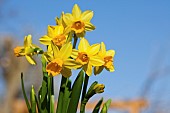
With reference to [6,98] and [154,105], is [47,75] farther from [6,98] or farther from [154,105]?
[6,98]

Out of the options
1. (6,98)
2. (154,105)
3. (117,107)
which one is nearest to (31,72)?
(6,98)

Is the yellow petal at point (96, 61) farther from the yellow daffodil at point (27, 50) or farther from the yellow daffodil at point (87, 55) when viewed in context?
the yellow daffodil at point (27, 50)

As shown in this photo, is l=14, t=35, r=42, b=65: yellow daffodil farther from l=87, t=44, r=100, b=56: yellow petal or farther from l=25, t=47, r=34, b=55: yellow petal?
l=87, t=44, r=100, b=56: yellow petal

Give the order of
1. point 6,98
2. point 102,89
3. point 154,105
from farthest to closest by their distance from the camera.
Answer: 1. point 6,98
2. point 154,105
3. point 102,89

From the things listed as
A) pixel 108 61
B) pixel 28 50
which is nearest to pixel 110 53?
pixel 108 61

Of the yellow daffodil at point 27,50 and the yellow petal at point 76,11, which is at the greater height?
the yellow petal at point 76,11

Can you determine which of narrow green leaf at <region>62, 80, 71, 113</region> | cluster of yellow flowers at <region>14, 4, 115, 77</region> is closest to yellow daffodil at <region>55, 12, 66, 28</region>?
cluster of yellow flowers at <region>14, 4, 115, 77</region>

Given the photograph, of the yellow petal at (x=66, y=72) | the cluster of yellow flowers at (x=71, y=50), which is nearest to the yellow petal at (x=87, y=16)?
the cluster of yellow flowers at (x=71, y=50)
